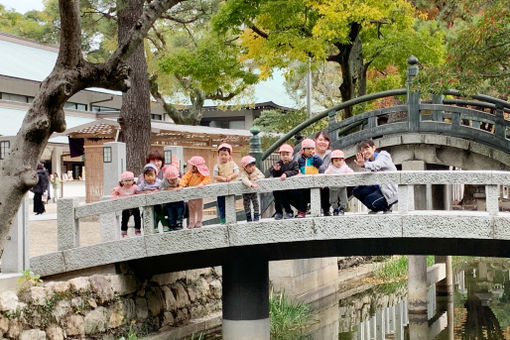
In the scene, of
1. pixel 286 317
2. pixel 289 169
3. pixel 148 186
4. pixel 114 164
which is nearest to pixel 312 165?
pixel 289 169

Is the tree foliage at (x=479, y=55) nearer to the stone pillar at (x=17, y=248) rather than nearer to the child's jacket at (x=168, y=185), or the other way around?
the child's jacket at (x=168, y=185)

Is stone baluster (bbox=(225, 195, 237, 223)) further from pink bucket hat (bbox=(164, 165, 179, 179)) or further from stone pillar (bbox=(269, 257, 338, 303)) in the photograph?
stone pillar (bbox=(269, 257, 338, 303))

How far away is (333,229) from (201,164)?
211 cm

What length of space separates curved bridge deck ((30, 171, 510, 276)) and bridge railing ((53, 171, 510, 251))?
0.01m

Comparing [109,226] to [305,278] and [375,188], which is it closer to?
[375,188]

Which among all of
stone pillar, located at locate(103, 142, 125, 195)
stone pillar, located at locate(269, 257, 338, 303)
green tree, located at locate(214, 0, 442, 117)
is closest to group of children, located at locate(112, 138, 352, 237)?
stone pillar, located at locate(103, 142, 125, 195)

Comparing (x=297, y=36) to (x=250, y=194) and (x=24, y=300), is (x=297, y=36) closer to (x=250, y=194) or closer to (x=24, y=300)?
(x=250, y=194)

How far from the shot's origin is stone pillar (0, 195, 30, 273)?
379 inches

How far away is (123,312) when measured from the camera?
10609 millimetres

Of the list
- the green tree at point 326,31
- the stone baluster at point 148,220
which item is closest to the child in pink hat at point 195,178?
the stone baluster at point 148,220

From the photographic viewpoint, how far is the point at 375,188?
32.3ft

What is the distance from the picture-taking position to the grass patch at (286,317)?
13523 mm

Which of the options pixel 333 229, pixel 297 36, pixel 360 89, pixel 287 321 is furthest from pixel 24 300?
pixel 360 89

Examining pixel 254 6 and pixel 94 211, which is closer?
pixel 94 211
